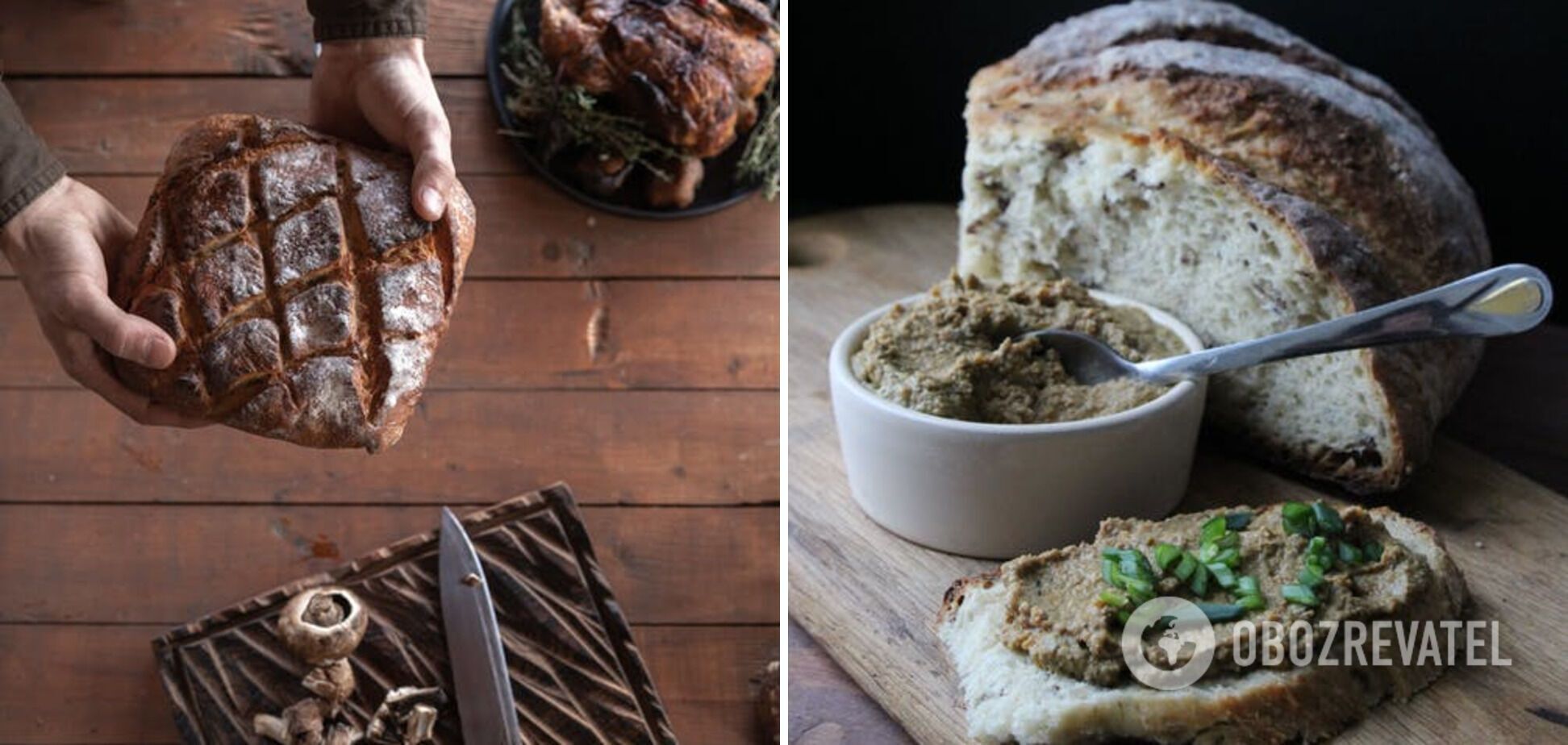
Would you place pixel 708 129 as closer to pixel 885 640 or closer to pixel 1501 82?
pixel 885 640

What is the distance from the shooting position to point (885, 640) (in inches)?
39.8

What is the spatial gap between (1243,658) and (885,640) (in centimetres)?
26

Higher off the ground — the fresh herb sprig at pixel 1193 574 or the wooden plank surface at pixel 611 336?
the fresh herb sprig at pixel 1193 574

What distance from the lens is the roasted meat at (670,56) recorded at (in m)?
1.26

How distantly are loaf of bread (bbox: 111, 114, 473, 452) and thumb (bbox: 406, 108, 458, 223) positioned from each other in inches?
0.7

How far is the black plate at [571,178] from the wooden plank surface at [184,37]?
2 centimetres

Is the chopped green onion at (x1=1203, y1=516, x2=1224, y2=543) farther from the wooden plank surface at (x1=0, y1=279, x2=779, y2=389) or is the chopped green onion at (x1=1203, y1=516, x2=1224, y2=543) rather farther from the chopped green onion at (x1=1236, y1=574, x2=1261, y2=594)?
the wooden plank surface at (x1=0, y1=279, x2=779, y2=389)

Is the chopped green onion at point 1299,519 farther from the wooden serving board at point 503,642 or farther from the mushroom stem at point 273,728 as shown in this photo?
the mushroom stem at point 273,728

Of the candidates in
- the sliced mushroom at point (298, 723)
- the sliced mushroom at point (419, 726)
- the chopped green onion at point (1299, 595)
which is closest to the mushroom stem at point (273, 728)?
the sliced mushroom at point (298, 723)

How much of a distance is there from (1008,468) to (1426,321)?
319 millimetres

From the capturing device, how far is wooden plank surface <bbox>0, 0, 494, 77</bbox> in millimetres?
1190

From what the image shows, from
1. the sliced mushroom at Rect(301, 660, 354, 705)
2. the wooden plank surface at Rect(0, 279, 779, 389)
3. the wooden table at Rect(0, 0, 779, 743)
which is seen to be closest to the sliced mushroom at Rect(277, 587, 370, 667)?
the sliced mushroom at Rect(301, 660, 354, 705)

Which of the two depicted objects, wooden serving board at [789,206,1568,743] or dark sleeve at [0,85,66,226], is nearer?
wooden serving board at [789,206,1568,743]

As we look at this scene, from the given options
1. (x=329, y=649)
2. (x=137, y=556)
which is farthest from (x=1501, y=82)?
(x=137, y=556)
